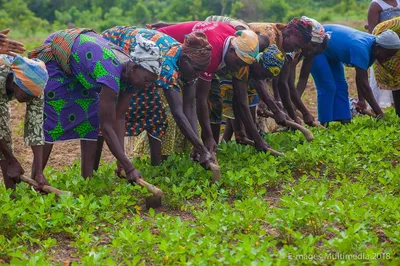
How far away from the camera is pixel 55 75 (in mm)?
5434

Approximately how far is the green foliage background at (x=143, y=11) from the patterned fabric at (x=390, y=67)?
17.4m

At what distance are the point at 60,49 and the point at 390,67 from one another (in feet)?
14.4

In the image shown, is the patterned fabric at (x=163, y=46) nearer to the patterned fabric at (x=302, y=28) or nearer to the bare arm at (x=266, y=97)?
the bare arm at (x=266, y=97)

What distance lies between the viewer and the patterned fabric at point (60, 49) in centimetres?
529

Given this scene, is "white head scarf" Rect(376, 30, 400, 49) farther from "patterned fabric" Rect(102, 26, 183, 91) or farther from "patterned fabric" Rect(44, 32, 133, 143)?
"patterned fabric" Rect(44, 32, 133, 143)

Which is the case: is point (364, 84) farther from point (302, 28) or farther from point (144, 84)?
point (144, 84)

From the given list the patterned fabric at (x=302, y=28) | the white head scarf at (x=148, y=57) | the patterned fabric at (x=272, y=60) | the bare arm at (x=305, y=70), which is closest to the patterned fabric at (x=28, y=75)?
the white head scarf at (x=148, y=57)

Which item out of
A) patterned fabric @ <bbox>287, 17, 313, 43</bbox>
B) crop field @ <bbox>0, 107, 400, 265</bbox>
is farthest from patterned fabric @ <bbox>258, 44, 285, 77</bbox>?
patterned fabric @ <bbox>287, 17, 313, 43</bbox>

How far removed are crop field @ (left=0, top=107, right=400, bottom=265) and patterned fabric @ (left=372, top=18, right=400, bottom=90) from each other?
6.85 ft

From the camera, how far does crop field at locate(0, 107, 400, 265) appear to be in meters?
3.97

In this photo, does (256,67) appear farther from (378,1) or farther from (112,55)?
(378,1)

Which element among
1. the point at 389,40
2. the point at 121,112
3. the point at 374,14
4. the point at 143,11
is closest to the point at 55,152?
the point at 121,112

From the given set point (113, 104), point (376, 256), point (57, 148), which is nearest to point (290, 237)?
point (376, 256)

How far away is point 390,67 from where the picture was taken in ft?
26.9
